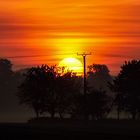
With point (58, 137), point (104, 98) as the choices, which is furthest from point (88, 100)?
point (58, 137)

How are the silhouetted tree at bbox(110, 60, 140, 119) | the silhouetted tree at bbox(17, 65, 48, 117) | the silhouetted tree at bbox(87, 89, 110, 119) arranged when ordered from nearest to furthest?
the silhouetted tree at bbox(87, 89, 110, 119) < the silhouetted tree at bbox(110, 60, 140, 119) < the silhouetted tree at bbox(17, 65, 48, 117)

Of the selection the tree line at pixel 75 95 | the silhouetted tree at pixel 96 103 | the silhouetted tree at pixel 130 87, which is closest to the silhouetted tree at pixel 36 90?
the tree line at pixel 75 95

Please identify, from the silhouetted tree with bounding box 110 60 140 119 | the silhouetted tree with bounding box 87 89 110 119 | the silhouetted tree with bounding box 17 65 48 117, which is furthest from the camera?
the silhouetted tree with bounding box 17 65 48 117

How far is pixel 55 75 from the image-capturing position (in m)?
118

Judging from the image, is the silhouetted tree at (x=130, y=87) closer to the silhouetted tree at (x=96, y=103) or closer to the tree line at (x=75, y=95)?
the tree line at (x=75, y=95)

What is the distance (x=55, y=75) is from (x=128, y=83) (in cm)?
1497

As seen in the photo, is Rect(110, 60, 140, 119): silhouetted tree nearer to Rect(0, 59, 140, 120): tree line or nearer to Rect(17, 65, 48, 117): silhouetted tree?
Rect(0, 59, 140, 120): tree line

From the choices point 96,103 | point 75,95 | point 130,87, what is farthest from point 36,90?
point 130,87

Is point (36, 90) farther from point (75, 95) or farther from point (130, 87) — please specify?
point (130, 87)

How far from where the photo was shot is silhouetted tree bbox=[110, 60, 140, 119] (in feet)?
358

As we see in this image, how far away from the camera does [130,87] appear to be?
109375mm

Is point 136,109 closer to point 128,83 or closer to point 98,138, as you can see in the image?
point 128,83

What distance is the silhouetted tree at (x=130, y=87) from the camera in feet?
358

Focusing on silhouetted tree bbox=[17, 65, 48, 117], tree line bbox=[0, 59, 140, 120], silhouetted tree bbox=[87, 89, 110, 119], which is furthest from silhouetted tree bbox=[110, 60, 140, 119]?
silhouetted tree bbox=[17, 65, 48, 117]
